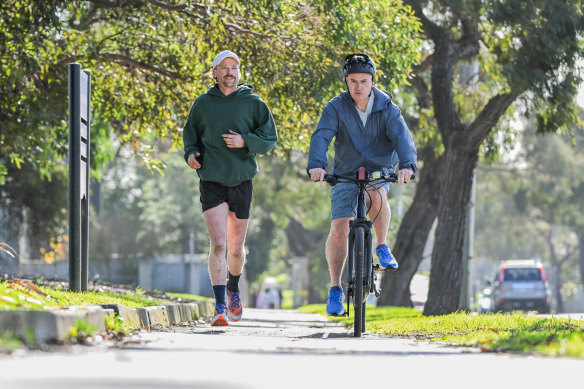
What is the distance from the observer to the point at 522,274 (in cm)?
3503

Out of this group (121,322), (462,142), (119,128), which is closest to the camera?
(121,322)

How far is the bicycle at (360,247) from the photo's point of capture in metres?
8.10

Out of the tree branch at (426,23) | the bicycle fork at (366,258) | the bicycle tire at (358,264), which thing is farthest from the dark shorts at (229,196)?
the tree branch at (426,23)

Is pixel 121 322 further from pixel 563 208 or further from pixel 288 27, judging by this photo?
pixel 563 208

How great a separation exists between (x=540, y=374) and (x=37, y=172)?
24190 millimetres

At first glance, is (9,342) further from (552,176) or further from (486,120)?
(552,176)

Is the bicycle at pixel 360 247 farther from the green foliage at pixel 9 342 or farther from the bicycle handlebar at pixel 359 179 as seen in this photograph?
the green foliage at pixel 9 342

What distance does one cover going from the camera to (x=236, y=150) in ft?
28.1

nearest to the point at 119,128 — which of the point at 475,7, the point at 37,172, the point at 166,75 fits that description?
the point at 166,75

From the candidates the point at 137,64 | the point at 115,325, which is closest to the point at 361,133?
the point at 115,325

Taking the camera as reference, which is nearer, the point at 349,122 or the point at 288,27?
the point at 349,122

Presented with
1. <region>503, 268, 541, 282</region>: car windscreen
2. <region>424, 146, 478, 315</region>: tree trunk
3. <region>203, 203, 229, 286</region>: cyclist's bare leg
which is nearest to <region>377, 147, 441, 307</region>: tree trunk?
<region>424, 146, 478, 315</region>: tree trunk

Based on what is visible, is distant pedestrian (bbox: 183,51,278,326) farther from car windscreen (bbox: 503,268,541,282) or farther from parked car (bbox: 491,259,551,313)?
car windscreen (bbox: 503,268,541,282)

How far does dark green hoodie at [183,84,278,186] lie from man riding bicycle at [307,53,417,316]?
50cm
